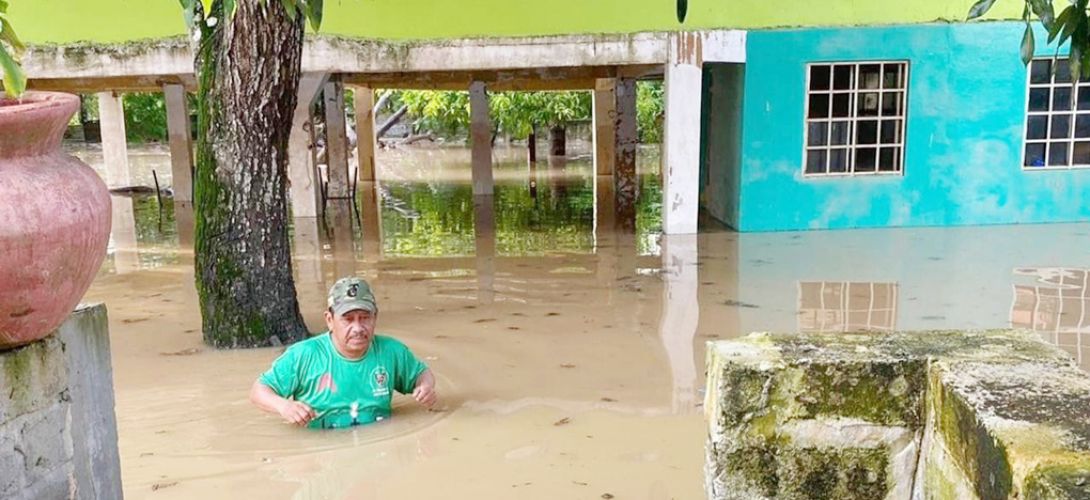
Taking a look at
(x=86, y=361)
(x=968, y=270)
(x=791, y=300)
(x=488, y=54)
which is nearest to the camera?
(x=86, y=361)

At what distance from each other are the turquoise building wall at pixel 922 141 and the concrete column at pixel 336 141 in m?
8.07

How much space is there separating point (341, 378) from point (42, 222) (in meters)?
2.31

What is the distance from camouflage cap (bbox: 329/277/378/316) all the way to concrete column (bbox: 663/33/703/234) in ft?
24.9

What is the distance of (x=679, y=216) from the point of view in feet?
38.9

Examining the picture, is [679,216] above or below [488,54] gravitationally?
below

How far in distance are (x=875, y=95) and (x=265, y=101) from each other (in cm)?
839

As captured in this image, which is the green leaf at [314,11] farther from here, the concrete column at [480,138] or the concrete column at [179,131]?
the concrete column at [179,131]

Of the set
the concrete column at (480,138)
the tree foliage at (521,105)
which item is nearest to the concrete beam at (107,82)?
the concrete column at (480,138)

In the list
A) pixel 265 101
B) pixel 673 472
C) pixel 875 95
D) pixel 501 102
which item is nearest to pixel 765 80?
pixel 875 95

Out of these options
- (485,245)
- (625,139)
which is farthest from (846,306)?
(625,139)

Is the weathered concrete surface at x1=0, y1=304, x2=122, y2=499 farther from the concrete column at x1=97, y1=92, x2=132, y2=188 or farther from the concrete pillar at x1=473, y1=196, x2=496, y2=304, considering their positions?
the concrete column at x1=97, y1=92, x2=132, y2=188

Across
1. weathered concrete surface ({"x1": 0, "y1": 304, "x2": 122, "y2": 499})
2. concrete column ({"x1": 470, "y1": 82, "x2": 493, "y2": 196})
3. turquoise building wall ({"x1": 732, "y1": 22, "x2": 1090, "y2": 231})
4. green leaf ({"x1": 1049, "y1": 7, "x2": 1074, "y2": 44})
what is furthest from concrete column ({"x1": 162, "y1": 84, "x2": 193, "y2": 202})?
green leaf ({"x1": 1049, "y1": 7, "x2": 1074, "y2": 44})

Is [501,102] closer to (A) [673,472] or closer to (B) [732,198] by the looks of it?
(B) [732,198]

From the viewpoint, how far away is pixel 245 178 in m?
6.63
